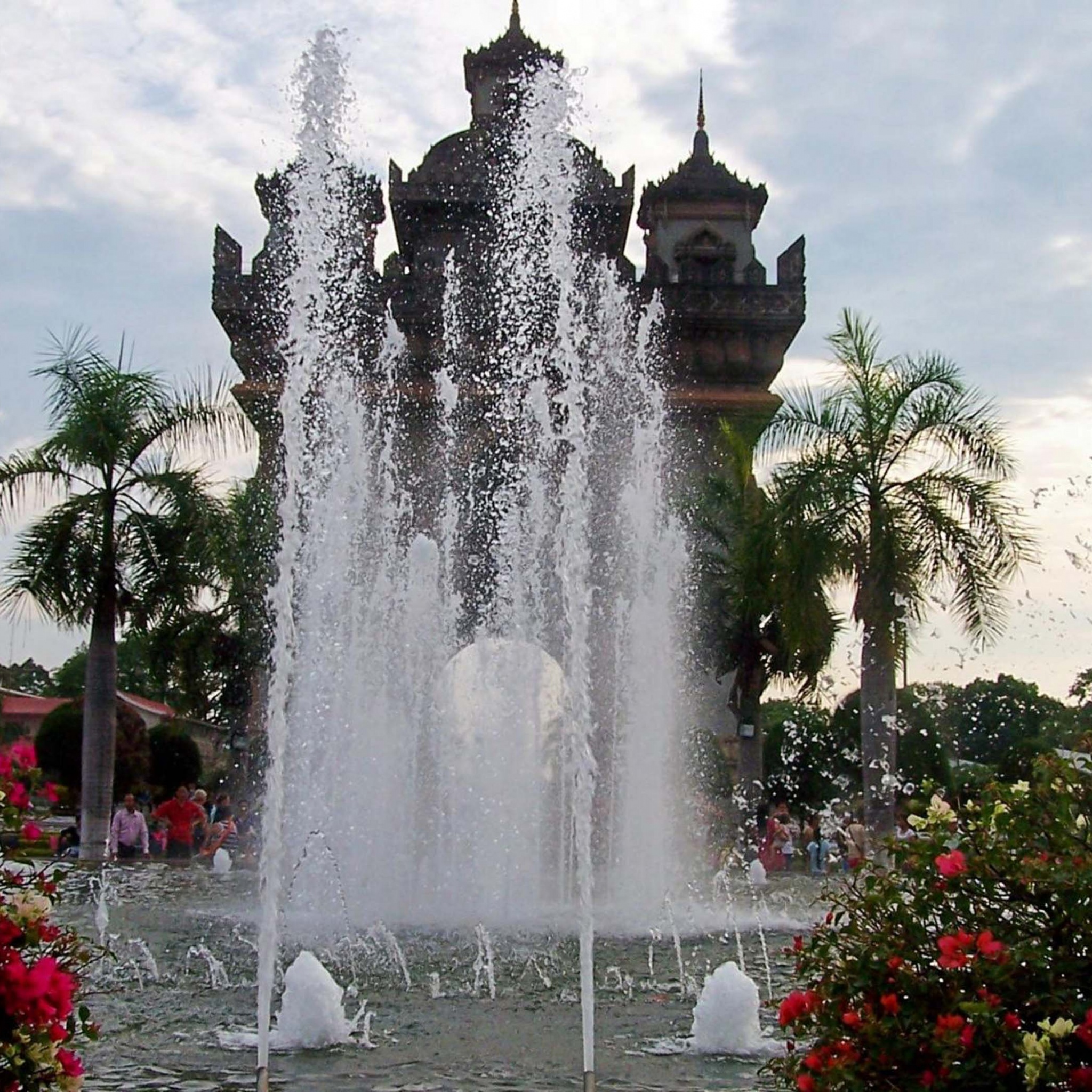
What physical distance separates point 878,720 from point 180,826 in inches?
335

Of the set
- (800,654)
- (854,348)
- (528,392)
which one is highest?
(528,392)

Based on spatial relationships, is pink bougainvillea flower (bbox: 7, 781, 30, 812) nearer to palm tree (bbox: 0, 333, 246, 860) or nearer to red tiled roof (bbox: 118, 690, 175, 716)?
palm tree (bbox: 0, 333, 246, 860)

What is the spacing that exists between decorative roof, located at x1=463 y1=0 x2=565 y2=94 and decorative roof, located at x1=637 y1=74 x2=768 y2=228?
11.1 ft

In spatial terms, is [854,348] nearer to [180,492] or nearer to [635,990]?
[180,492]

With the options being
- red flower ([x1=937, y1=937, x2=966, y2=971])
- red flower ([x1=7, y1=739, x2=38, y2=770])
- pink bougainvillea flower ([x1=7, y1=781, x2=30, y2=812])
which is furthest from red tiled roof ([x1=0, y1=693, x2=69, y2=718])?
red flower ([x1=937, y1=937, x2=966, y2=971])

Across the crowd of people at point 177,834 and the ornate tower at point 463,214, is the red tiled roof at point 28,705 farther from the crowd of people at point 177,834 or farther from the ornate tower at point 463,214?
the crowd of people at point 177,834

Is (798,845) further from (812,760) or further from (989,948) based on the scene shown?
(989,948)

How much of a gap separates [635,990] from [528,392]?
18.8 metres

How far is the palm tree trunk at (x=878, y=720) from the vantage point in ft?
50.6

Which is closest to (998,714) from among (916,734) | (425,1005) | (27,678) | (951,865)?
(916,734)

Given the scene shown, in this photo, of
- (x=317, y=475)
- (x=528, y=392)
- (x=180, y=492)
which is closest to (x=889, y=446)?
(x=317, y=475)

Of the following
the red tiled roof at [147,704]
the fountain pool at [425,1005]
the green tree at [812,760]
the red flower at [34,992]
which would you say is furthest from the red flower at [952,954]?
the red tiled roof at [147,704]

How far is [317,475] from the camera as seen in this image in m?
17.6

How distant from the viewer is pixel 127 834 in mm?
16750
